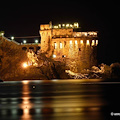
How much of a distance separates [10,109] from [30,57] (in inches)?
1560

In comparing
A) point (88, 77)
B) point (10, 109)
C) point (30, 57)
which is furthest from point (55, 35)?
point (10, 109)

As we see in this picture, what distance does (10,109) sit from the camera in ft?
53.5

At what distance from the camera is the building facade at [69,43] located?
5766cm

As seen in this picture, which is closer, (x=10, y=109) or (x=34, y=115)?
(x=34, y=115)

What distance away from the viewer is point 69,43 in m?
57.8

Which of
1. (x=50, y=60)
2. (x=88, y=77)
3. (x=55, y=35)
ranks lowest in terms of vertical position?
(x=88, y=77)

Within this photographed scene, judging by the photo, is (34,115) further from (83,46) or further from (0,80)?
(83,46)

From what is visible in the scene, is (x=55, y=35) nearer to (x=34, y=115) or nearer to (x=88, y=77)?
(x=88, y=77)

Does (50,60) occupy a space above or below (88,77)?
above

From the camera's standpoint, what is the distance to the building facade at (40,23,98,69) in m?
57.7

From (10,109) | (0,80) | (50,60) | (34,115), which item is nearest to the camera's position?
(34,115)

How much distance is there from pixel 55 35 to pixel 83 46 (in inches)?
246

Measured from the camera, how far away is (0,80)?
Answer: 53688 millimetres

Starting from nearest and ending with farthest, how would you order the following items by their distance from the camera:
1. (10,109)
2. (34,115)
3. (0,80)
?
1. (34,115)
2. (10,109)
3. (0,80)
